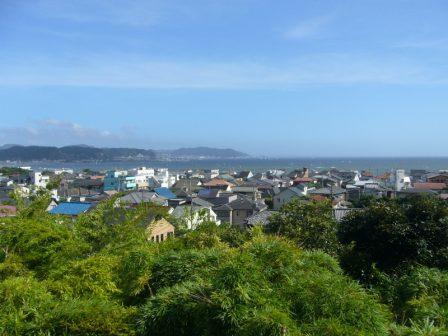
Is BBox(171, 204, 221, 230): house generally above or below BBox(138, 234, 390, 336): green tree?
below

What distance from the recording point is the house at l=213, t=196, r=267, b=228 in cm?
3569

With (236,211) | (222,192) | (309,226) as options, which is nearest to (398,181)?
(222,192)

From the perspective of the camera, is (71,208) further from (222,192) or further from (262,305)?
(262,305)

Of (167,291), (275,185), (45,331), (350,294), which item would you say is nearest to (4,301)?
(45,331)

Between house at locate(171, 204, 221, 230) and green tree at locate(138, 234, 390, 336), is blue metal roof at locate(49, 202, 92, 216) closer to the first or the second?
house at locate(171, 204, 221, 230)

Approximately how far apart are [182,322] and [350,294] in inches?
72.8

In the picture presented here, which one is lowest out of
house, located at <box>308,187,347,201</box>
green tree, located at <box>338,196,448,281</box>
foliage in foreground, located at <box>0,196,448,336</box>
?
house, located at <box>308,187,347,201</box>

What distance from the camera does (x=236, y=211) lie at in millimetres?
36531

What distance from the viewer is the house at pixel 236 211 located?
117ft

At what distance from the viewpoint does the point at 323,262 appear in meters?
6.46

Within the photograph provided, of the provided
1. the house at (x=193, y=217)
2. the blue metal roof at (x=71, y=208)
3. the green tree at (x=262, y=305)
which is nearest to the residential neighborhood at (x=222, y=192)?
the blue metal roof at (x=71, y=208)

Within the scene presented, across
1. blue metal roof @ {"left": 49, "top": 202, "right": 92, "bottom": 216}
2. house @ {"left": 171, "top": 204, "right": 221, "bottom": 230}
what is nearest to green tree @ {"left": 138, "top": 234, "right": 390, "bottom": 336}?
house @ {"left": 171, "top": 204, "right": 221, "bottom": 230}

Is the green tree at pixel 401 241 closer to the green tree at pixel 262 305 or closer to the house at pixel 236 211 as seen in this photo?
the green tree at pixel 262 305

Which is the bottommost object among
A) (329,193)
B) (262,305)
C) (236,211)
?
(236,211)
